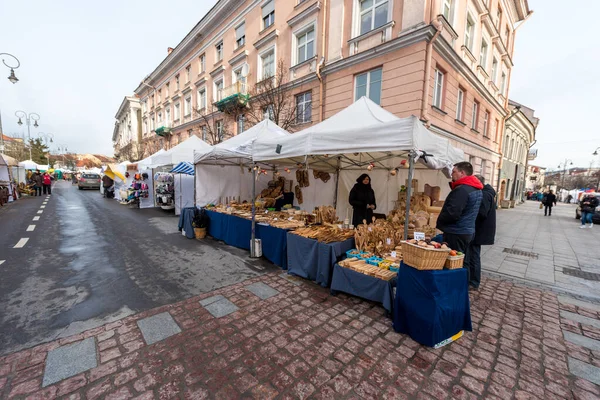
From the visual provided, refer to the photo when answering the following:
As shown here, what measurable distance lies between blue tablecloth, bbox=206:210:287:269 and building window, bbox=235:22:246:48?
44.6 ft

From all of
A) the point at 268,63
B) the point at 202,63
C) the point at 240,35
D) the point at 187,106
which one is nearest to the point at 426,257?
the point at 268,63

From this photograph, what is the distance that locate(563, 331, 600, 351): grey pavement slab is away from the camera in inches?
107

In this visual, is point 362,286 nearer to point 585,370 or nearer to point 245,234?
point 585,370

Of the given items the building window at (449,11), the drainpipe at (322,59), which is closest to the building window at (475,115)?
the building window at (449,11)

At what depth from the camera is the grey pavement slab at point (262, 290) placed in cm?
368

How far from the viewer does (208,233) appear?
24.0ft

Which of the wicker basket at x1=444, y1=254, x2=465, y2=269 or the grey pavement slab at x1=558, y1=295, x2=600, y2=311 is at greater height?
the wicker basket at x1=444, y1=254, x2=465, y2=269

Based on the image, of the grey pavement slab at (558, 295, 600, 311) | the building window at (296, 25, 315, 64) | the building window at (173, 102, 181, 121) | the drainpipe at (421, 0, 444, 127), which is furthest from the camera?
the building window at (173, 102, 181, 121)

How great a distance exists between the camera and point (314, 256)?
160 inches

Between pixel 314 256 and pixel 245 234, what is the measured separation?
2357 millimetres

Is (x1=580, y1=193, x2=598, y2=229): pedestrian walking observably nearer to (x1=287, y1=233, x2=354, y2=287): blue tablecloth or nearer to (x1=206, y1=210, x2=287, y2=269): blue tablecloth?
(x1=287, y1=233, x2=354, y2=287): blue tablecloth

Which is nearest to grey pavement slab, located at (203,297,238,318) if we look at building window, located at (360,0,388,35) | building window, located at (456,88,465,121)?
building window, located at (360,0,388,35)

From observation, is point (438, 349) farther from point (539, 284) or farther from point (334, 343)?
point (539, 284)

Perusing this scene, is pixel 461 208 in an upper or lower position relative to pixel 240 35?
lower
